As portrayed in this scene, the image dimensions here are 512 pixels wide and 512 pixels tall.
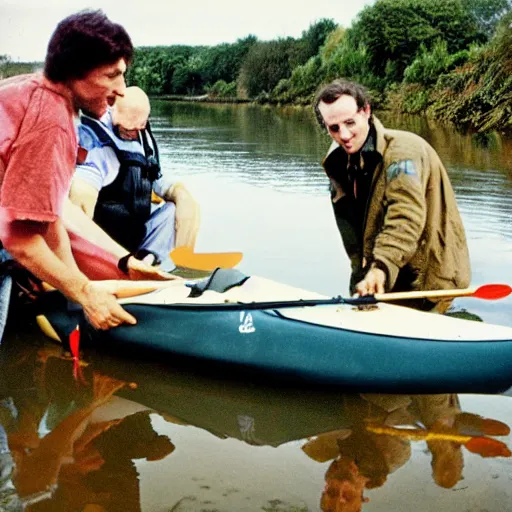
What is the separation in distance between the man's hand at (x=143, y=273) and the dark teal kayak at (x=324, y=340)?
1.09ft

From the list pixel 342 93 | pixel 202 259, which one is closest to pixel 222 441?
pixel 202 259

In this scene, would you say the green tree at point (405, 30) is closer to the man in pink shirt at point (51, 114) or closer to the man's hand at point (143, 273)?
the man's hand at point (143, 273)

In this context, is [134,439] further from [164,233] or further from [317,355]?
[164,233]

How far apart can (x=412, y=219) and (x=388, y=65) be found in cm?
2901

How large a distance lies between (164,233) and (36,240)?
8.85 feet

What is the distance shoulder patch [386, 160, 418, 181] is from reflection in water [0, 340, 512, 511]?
1.18 meters

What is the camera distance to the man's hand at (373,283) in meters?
4.08

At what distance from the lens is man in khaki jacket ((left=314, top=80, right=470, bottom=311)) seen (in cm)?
420

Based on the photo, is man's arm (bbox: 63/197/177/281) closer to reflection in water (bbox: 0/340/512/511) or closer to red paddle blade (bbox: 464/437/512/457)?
reflection in water (bbox: 0/340/512/511)

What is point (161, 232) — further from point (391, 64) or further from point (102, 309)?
point (391, 64)

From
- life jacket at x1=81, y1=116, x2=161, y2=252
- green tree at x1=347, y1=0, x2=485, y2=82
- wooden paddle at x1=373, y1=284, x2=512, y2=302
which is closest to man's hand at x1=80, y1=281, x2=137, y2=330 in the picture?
wooden paddle at x1=373, y1=284, x2=512, y2=302

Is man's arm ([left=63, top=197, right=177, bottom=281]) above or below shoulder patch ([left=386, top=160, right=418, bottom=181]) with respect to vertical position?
below

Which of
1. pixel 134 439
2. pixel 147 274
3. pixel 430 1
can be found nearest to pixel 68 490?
pixel 134 439

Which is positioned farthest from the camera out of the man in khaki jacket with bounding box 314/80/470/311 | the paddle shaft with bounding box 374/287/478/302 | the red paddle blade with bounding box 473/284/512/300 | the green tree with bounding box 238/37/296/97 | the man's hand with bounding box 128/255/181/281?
the green tree with bounding box 238/37/296/97
